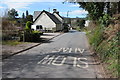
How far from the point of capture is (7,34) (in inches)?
1118

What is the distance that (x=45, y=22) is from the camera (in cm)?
6975

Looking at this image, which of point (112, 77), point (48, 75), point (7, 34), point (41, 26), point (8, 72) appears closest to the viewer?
point (112, 77)

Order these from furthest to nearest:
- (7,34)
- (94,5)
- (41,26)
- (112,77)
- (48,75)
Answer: (41,26), (7,34), (94,5), (48,75), (112,77)

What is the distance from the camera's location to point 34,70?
1026 centimetres

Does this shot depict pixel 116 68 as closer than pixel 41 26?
Yes

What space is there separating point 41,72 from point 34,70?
58 cm

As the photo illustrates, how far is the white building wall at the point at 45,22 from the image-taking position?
228 feet

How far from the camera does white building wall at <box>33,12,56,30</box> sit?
228 feet

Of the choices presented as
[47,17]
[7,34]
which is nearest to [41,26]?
[47,17]

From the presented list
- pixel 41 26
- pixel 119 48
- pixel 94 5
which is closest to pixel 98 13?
pixel 94 5

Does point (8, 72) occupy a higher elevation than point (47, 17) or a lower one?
lower

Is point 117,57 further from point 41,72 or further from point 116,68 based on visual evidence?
point 41,72

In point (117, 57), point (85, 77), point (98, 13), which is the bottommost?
point (85, 77)

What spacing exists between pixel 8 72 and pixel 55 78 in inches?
92.6
